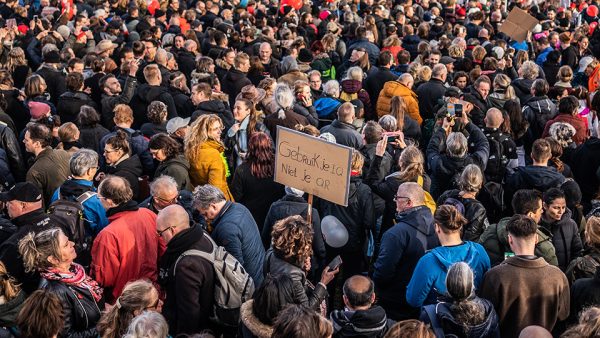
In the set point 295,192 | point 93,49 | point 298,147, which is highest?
point 298,147

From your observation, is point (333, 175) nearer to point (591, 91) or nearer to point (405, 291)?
point (405, 291)

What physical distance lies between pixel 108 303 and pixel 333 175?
1963mm

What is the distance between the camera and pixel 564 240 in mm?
5938

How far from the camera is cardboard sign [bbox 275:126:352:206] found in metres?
5.80

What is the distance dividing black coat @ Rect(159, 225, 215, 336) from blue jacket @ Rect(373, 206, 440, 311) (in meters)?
1.40

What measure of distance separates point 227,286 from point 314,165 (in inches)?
55.6

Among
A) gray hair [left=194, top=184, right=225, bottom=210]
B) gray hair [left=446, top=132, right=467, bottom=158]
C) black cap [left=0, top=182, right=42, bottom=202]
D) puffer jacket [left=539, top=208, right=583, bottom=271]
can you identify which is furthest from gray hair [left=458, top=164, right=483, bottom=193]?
black cap [left=0, top=182, right=42, bottom=202]

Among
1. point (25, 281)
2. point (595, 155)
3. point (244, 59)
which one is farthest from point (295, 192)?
point (244, 59)

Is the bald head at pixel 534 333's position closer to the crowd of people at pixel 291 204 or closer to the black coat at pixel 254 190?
the crowd of people at pixel 291 204

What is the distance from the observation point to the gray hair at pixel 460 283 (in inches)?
175

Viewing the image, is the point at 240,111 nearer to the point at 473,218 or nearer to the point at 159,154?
the point at 159,154

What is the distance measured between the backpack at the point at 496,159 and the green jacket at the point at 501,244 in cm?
225

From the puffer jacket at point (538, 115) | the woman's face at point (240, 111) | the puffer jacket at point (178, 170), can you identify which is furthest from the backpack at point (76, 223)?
the puffer jacket at point (538, 115)

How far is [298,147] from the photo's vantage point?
6.02m
